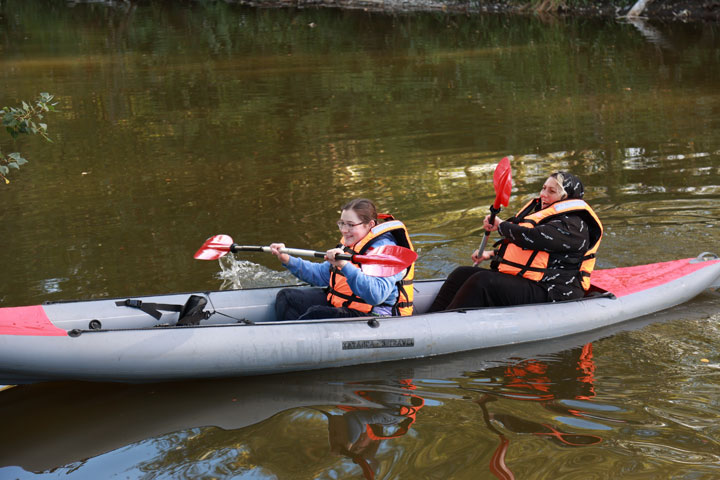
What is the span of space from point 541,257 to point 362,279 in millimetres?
1202

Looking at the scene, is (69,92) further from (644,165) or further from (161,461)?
(161,461)

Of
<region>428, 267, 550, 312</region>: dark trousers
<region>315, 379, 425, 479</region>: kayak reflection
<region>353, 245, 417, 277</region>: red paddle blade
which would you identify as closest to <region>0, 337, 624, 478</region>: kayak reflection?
<region>315, 379, 425, 479</region>: kayak reflection

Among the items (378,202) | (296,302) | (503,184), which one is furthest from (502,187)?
(378,202)

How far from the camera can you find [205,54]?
15.6 meters

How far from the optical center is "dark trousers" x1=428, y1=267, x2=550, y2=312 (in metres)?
4.73

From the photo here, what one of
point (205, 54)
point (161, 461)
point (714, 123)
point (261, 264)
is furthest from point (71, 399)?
point (205, 54)

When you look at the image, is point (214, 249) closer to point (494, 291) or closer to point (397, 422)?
point (397, 422)

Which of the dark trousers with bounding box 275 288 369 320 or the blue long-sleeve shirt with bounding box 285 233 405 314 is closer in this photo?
the blue long-sleeve shirt with bounding box 285 233 405 314

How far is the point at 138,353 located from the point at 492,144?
566 centimetres

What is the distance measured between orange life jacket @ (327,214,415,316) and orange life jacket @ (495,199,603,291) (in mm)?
700

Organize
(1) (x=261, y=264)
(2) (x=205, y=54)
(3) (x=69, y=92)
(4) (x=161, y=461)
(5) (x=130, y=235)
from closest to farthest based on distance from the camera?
(4) (x=161, y=461), (1) (x=261, y=264), (5) (x=130, y=235), (3) (x=69, y=92), (2) (x=205, y=54)

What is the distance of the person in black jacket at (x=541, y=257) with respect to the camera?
183 inches

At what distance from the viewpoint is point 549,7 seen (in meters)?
19.3

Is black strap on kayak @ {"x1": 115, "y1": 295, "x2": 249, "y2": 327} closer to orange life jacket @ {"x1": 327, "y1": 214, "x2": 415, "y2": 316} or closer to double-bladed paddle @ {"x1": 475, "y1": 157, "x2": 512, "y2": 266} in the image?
orange life jacket @ {"x1": 327, "y1": 214, "x2": 415, "y2": 316}
